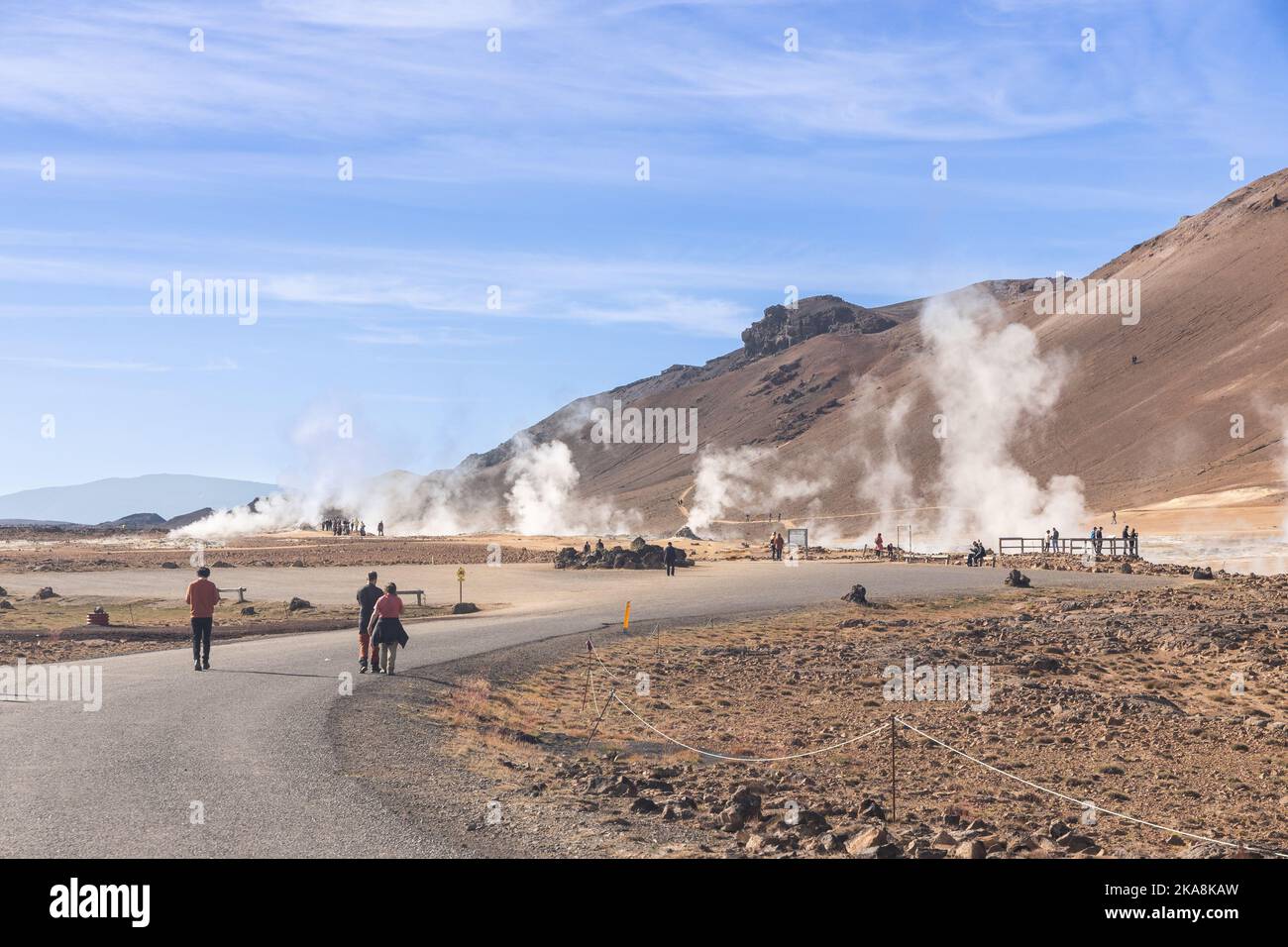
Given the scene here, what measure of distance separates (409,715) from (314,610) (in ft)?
76.6

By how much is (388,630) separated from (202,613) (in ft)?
11.9

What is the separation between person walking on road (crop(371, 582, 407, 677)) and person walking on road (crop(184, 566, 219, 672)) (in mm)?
3043

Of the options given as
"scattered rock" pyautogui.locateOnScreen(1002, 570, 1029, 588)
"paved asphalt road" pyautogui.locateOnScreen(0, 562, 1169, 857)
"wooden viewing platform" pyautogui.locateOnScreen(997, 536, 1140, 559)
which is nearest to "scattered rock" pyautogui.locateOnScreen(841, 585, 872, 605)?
"scattered rock" pyautogui.locateOnScreen(1002, 570, 1029, 588)

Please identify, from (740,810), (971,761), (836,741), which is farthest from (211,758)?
(971,761)

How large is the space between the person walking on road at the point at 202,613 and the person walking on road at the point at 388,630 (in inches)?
120

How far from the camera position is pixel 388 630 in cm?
2192

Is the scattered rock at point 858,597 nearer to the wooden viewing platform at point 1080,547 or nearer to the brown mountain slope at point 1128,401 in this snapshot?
the wooden viewing platform at point 1080,547

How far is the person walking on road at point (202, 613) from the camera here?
21.8m

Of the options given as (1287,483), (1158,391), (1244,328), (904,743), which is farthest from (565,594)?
(1244,328)

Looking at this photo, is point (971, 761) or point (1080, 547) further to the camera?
point (1080, 547)

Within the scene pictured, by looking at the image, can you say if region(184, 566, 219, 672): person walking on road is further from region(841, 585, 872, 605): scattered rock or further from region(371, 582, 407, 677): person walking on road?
region(841, 585, 872, 605): scattered rock

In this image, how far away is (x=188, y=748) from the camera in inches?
574

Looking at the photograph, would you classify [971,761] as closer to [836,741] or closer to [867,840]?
[836,741]

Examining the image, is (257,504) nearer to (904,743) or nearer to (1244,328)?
(1244,328)
